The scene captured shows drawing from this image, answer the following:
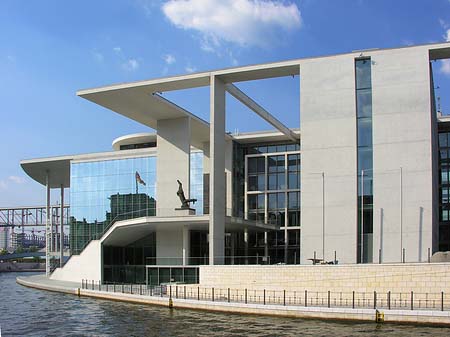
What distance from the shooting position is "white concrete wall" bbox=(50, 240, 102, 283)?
52625 millimetres

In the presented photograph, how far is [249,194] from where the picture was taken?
64562mm

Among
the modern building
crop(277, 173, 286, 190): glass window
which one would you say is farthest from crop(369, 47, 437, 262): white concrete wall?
crop(277, 173, 286, 190): glass window

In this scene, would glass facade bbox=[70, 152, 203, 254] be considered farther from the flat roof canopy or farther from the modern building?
the flat roof canopy

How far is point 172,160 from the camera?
52.9 metres

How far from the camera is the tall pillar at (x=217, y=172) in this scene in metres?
43.5

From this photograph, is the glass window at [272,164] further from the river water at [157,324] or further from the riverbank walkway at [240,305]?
the river water at [157,324]

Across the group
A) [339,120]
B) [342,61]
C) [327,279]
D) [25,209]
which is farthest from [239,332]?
[25,209]

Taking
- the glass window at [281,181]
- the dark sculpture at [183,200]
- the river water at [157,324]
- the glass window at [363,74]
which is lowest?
the river water at [157,324]

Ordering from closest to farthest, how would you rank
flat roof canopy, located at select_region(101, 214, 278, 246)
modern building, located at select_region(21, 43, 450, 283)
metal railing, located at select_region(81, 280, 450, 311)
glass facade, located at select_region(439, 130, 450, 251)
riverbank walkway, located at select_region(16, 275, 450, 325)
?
riverbank walkway, located at select_region(16, 275, 450, 325)
metal railing, located at select_region(81, 280, 450, 311)
modern building, located at select_region(21, 43, 450, 283)
flat roof canopy, located at select_region(101, 214, 278, 246)
glass facade, located at select_region(439, 130, 450, 251)

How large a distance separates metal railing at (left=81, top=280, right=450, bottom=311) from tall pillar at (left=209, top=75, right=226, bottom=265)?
159 inches

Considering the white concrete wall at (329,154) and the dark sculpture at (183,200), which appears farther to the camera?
the dark sculpture at (183,200)

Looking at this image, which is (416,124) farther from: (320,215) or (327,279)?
(327,279)

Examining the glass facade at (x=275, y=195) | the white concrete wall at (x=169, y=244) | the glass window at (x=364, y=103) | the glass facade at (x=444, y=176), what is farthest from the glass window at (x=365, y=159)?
the glass facade at (x=444, y=176)

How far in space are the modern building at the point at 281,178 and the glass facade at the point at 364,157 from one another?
7cm
